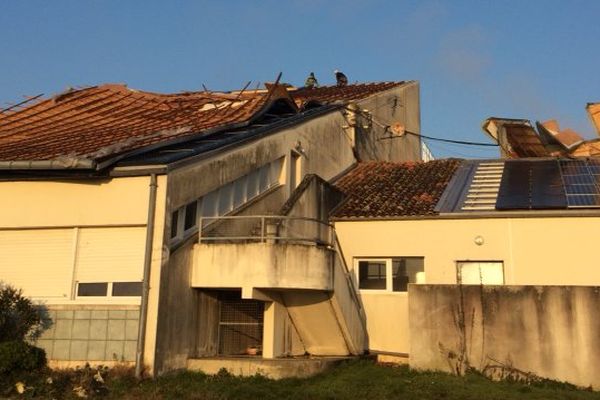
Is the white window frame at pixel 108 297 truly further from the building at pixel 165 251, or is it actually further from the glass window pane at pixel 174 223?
the glass window pane at pixel 174 223

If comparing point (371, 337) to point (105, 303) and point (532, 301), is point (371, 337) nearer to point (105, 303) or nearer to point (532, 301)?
point (532, 301)

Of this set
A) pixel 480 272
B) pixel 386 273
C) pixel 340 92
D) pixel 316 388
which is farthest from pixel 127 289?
pixel 340 92

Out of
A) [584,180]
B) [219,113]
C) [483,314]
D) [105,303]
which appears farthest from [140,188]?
[584,180]

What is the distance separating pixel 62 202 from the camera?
12406 millimetres

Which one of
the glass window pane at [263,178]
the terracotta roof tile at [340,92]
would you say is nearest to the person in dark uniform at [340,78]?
the terracotta roof tile at [340,92]

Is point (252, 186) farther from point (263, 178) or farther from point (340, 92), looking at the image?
point (340, 92)

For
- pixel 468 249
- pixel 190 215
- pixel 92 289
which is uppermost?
pixel 190 215

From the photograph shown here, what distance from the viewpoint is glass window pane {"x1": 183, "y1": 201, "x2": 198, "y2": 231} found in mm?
12773

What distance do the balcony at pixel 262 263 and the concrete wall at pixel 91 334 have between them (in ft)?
5.81

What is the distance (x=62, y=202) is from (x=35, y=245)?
3.82ft

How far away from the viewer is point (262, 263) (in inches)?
492

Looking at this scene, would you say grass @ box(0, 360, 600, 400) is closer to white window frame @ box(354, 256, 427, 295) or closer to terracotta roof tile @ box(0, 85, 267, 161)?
white window frame @ box(354, 256, 427, 295)

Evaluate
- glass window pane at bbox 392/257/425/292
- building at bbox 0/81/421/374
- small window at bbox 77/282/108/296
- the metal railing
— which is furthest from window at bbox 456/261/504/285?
small window at bbox 77/282/108/296

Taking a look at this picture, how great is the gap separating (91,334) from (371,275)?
25.0 ft
